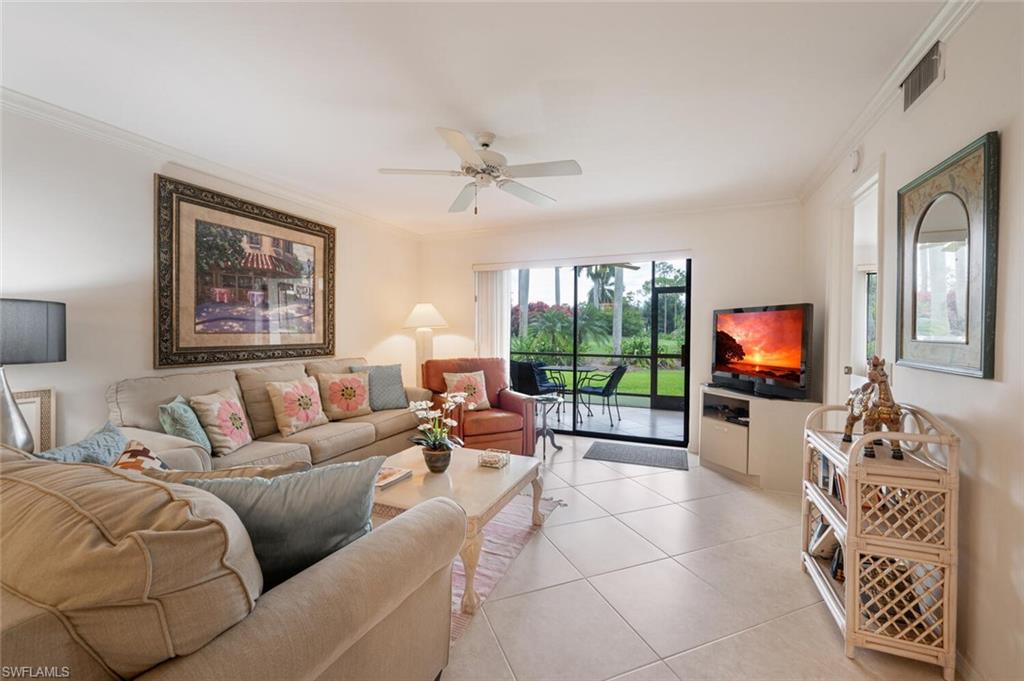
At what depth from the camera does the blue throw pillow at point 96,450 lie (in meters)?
1.41

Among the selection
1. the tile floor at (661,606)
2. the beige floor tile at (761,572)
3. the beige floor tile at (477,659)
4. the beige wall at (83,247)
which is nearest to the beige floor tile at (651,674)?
the tile floor at (661,606)

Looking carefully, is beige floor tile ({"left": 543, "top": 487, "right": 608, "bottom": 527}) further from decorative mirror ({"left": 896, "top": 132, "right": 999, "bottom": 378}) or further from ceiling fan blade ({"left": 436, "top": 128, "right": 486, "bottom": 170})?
ceiling fan blade ({"left": 436, "top": 128, "right": 486, "bottom": 170})

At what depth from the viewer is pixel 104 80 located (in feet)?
6.82

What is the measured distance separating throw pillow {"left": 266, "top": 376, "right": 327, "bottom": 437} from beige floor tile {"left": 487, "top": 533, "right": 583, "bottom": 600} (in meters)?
1.92

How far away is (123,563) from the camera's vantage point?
623mm

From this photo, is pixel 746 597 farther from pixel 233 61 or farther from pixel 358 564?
pixel 233 61

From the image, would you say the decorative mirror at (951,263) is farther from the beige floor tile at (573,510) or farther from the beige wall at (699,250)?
the beige wall at (699,250)

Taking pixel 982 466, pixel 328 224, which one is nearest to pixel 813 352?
pixel 982 466

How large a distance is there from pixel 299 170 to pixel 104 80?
1238mm

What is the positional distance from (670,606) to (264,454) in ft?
8.08

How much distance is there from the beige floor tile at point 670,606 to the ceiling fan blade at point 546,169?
7.28ft

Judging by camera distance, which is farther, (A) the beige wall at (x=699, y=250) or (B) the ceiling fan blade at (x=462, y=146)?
(A) the beige wall at (x=699, y=250)

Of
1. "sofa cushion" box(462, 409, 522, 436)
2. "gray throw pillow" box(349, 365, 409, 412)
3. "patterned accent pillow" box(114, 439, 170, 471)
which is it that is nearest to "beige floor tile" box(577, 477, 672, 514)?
"sofa cushion" box(462, 409, 522, 436)

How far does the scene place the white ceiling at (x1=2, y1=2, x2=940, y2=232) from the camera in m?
1.65
